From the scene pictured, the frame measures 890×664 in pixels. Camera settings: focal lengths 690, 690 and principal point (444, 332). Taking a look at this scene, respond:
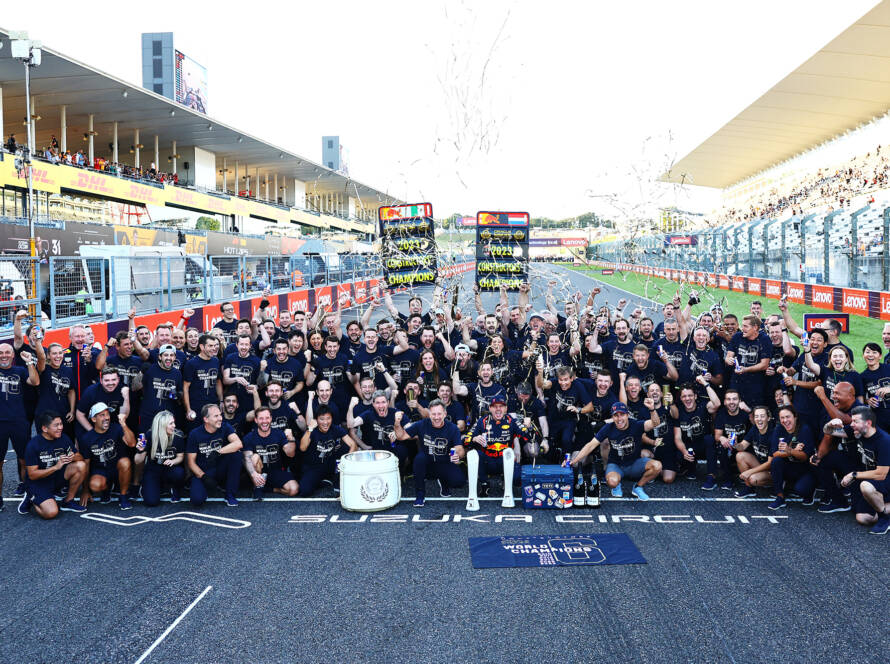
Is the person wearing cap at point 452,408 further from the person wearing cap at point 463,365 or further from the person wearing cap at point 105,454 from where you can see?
the person wearing cap at point 105,454

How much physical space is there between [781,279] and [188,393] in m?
22.8

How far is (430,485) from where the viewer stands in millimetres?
9414

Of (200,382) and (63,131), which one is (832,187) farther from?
(200,382)

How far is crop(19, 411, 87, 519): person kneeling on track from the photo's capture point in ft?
26.2

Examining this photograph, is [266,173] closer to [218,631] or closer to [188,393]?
[188,393]

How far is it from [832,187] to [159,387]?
144 ft

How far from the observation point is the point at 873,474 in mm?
7457

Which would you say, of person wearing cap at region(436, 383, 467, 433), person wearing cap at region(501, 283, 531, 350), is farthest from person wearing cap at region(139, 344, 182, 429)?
person wearing cap at region(501, 283, 531, 350)

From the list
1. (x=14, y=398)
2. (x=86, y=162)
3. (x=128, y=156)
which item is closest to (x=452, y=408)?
(x=14, y=398)

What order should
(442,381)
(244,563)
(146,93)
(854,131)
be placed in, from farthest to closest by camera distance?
(854,131) → (146,93) → (442,381) → (244,563)

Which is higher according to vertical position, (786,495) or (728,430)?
(728,430)


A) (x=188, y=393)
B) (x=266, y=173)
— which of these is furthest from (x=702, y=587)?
(x=266, y=173)

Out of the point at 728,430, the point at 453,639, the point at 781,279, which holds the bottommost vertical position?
the point at 453,639

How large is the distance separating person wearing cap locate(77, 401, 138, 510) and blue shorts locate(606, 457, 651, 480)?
19.9ft
